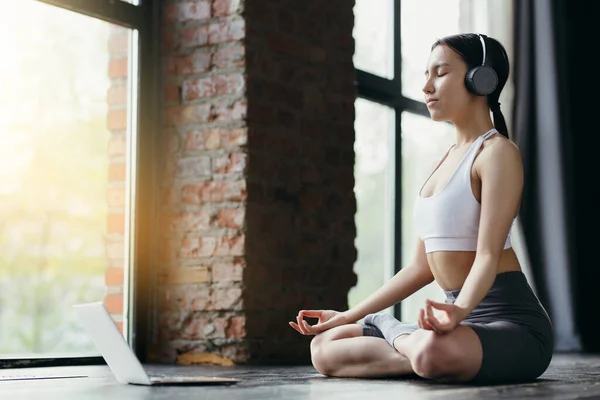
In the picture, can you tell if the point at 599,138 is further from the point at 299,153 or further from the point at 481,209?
the point at 481,209

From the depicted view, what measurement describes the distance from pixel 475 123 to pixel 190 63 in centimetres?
155

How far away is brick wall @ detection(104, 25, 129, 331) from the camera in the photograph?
3561 mm

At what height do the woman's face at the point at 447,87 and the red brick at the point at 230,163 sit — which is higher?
the woman's face at the point at 447,87

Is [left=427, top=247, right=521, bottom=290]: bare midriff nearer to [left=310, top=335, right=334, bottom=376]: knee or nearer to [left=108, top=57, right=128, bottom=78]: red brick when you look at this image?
[left=310, top=335, right=334, bottom=376]: knee

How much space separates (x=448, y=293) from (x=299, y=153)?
4.90 ft

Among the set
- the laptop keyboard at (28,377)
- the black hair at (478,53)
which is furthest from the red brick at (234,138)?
the black hair at (478,53)

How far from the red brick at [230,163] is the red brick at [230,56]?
0.31 m

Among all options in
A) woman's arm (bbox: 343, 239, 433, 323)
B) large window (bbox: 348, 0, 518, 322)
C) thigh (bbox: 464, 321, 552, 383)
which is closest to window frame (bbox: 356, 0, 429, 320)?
large window (bbox: 348, 0, 518, 322)

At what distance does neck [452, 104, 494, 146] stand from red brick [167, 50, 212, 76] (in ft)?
4.76

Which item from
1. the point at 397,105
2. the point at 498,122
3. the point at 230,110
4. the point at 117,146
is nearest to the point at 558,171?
the point at 397,105

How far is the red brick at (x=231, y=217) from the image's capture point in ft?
11.6

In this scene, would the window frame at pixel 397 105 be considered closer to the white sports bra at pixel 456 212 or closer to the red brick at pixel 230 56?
the red brick at pixel 230 56

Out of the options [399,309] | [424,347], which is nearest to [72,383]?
[424,347]

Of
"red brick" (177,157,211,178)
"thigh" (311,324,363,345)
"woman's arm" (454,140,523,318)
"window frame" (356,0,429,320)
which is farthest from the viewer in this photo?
"window frame" (356,0,429,320)
